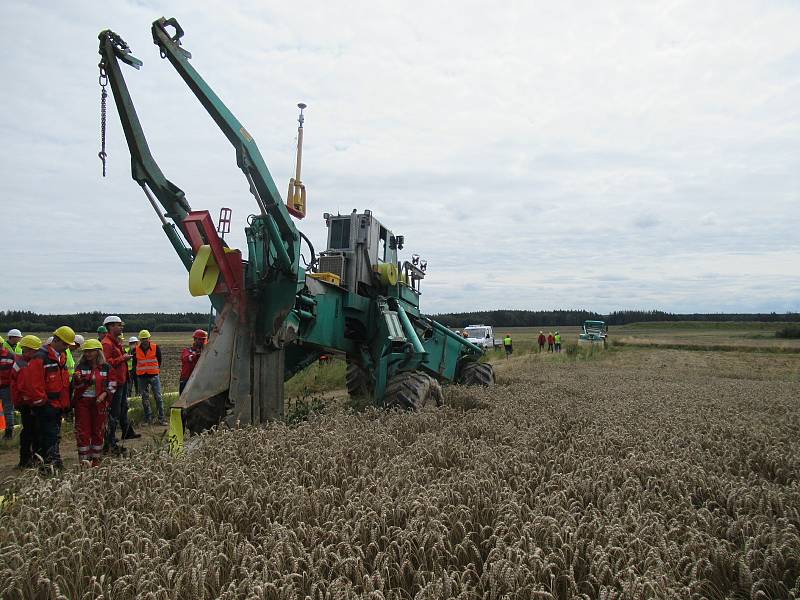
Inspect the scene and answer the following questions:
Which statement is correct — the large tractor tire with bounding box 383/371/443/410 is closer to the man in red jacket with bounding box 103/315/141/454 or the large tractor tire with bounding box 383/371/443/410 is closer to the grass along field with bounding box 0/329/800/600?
the grass along field with bounding box 0/329/800/600

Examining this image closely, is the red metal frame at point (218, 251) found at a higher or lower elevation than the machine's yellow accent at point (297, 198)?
lower

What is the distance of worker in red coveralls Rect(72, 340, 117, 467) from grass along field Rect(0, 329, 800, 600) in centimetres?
223

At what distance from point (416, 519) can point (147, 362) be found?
954 cm

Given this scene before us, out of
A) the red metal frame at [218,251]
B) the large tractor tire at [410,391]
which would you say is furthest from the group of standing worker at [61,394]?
the large tractor tire at [410,391]

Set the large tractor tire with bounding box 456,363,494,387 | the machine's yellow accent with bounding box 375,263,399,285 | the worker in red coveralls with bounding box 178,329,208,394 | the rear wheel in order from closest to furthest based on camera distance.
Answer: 1. the rear wheel
2. the machine's yellow accent with bounding box 375,263,399,285
3. the worker in red coveralls with bounding box 178,329,208,394
4. the large tractor tire with bounding box 456,363,494,387

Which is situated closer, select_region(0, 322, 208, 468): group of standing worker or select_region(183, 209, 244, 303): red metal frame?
select_region(183, 209, 244, 303): red metal frame

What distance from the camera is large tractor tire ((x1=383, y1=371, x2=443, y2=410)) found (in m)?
8.40

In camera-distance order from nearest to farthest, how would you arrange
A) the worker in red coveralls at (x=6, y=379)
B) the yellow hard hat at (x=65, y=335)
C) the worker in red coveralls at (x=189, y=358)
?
1. the yellow hard hat at (x=65, y=335)
2. the worker in red coveralls at (x=6, y=379)
3. the worker in red coveralls at (x=189, y=358)

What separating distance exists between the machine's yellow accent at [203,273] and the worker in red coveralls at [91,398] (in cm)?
163

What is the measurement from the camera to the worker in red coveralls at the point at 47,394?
738 centimetres

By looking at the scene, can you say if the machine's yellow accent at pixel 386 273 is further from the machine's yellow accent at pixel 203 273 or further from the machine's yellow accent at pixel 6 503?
the machine's yellow accent at pixel 6 503

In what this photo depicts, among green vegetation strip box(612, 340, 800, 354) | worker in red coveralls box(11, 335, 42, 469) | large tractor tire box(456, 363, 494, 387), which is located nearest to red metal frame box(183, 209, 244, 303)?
worker in red coveralls box(11, 335, 42, 469)

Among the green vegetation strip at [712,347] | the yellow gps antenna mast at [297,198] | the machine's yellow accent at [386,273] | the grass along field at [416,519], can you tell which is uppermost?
the yellow gps antenna mast at [297,198]

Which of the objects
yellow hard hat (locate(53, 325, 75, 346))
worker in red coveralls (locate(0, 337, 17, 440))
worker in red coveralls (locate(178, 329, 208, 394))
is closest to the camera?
yellow hard hat (locate(53, 325, 75, 346))
